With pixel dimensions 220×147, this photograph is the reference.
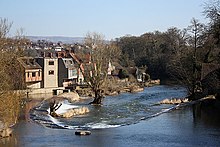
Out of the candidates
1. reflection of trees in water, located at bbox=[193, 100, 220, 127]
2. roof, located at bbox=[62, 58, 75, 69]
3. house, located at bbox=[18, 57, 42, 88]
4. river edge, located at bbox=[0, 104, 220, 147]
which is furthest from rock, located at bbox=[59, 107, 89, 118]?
roof, located at bbox=[62, 58, 75, 69]

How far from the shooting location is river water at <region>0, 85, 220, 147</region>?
1001 inches

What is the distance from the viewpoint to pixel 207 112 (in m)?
37.6

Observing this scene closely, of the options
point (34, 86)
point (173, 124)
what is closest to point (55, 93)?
point (34, 86)

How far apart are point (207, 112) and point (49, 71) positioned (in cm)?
3644

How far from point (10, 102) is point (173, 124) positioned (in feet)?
40.8

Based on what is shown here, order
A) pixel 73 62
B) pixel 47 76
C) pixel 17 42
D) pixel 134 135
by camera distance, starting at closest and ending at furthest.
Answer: pixel 134 135 → pixel 17 42 → pixel 47 76 → pixel 73 62

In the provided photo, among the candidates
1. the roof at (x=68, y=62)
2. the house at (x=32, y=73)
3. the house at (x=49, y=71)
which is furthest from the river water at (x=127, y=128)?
the roof at (x=68, y=62)

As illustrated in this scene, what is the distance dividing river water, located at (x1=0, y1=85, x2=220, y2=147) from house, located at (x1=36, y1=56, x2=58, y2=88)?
80.7 ft

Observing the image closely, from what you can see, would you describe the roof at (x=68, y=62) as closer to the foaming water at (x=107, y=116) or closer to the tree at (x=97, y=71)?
Result: the tree at (x=97, y=71)

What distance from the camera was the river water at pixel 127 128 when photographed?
25.4 meters

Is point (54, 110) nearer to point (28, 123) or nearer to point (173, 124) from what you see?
point (28, 123)

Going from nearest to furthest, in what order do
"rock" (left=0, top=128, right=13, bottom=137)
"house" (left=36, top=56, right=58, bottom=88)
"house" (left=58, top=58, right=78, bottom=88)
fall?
"rock" (left=0, top=128, right=13, bottom=137)
"house" (left=36, top=56, right=58, bottom=88)
"house" (left=58, top=58, right=78, bottom=88)

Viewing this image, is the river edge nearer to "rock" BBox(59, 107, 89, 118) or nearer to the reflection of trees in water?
the reflection of trees in water

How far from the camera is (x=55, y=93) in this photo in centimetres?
6225
